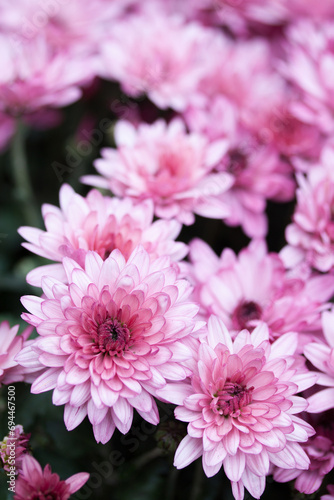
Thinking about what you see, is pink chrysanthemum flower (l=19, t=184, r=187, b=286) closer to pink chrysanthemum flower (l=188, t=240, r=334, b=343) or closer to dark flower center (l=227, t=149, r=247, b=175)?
pink chrysanthemum flower (l=188, t=240, r=334, b=343)

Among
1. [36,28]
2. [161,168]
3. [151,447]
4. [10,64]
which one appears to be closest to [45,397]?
[151,447]

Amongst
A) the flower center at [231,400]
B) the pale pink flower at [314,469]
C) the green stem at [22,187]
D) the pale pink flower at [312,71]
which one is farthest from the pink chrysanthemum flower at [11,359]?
the pale pink flower at [312,71]

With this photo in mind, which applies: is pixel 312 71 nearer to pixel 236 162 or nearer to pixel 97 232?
pixel 236 162

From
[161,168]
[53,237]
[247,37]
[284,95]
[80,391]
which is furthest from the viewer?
[247,37]

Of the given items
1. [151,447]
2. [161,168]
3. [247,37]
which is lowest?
[151,447]

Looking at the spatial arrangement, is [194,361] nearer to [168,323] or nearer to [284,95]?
[168,323]

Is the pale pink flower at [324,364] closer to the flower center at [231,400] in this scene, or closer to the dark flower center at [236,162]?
the flower center at [231,400]
